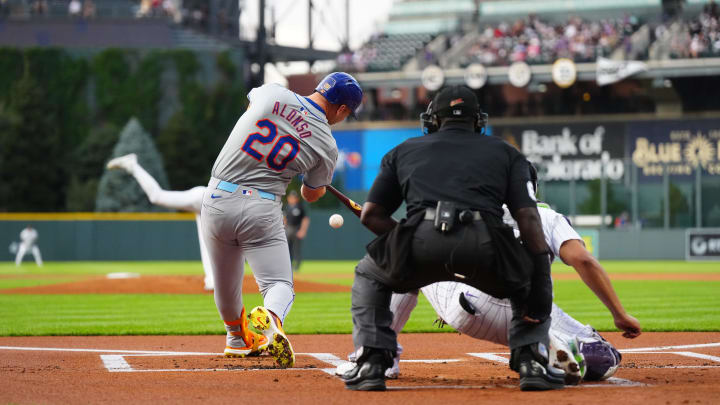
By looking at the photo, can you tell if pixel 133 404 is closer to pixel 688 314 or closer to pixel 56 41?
pixel 688 314

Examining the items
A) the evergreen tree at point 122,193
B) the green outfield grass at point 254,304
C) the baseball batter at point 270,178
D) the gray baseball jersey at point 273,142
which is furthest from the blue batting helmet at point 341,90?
the evergreen tree at point 122,193

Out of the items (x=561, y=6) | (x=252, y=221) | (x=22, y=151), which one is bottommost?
(x=22, y=151)

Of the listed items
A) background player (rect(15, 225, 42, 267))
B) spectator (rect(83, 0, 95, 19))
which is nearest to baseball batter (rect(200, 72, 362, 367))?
background player (rect(15, 225, 42, 267))

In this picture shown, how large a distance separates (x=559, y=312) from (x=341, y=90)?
82.0 inches

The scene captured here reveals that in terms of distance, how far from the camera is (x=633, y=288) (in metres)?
18.3

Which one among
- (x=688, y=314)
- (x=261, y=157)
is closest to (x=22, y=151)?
(x=688, y=314)

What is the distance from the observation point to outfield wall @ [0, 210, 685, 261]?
35406 millimetres

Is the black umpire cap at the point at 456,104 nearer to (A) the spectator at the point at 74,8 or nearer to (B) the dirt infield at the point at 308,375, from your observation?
(B) the dirt infield at the point at 308,375

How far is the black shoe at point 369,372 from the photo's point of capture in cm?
546

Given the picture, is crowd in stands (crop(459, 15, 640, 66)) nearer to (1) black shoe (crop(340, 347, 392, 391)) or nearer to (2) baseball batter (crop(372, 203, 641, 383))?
(2) baseball batter (crop(372, 203, 641, 383))

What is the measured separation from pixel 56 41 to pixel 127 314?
4241 centimetres

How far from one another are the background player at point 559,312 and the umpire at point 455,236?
0.90 feet

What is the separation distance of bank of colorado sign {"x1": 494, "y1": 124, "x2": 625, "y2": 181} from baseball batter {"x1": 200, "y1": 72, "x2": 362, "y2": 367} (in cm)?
3418

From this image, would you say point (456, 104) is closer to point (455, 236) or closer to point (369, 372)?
point (455, 236)
